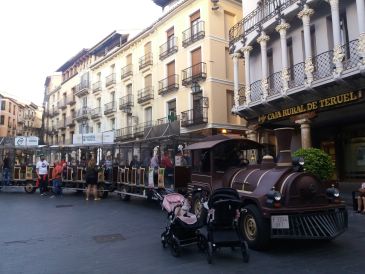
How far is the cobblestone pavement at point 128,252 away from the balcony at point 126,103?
79.3 feet

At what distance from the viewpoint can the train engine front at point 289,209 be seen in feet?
22.7

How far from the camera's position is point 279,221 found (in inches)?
272

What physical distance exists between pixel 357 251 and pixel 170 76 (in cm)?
2432

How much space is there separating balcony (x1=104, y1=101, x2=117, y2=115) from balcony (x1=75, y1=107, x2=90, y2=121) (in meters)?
4.84

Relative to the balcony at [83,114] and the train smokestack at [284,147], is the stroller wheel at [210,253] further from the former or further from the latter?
the balcony at [83,114]

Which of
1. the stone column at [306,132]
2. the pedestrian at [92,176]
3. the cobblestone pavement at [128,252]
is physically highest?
the stone column at [306,132]

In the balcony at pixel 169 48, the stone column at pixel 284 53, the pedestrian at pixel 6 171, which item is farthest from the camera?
the balcony at pixel 169 48

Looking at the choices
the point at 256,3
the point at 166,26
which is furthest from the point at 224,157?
the point at 166,26

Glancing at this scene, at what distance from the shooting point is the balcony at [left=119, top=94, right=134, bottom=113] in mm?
35091

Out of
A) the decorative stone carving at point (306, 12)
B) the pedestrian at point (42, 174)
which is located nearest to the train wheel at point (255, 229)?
the decorative stone carving at point (306, 12)

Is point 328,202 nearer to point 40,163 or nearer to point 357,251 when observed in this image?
point 357,251

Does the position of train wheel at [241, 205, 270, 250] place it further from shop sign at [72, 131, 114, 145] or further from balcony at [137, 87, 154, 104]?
balcony at [137, 87, 154, 104]

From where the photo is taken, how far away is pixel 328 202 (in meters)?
7.50

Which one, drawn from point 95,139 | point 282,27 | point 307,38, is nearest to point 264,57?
point 282,27
